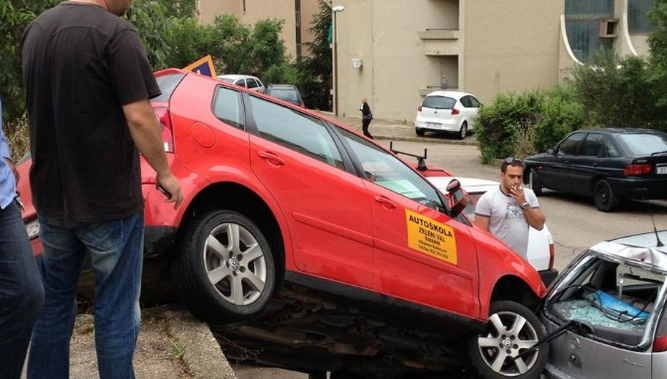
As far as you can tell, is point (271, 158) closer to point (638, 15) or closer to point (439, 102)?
point (439, 102)

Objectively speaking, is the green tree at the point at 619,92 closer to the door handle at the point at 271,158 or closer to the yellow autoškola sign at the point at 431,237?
the yellow autoškola sign at the point at 431,237

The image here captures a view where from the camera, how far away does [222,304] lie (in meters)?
4.13

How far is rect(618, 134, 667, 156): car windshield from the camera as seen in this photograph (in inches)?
578

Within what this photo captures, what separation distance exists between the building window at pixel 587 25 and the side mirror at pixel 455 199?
29983mm

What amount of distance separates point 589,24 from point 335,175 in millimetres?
31935

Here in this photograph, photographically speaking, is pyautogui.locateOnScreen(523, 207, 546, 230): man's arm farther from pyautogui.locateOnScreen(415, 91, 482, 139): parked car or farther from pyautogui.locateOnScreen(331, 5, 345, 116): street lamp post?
pyautogui.locateOnScreen(331, 5, 345, 116): street lamp post

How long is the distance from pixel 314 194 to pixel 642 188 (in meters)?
11.4

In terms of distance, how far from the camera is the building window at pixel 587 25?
33562 mm

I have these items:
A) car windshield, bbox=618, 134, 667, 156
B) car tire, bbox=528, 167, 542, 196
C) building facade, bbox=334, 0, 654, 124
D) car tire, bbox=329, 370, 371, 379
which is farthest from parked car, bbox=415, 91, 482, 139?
car tire, bbox=329, 370, 371, 379

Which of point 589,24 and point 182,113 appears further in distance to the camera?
point 589,24

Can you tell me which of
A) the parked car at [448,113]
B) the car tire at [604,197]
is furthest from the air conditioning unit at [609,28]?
the car tire at [604,197]

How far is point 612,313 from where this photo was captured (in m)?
5.38

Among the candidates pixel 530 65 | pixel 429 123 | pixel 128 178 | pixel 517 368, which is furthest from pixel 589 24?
pixel 128 178

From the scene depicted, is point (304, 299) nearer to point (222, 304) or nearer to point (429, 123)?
point (222, 304)
